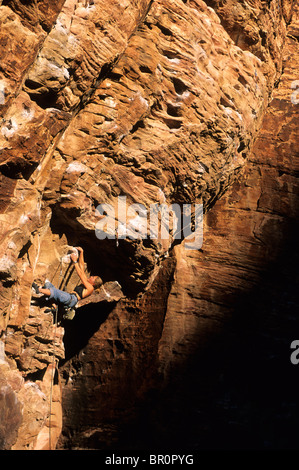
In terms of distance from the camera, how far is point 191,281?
23.0 ft

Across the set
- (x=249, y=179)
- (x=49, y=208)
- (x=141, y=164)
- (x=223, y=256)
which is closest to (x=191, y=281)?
(x=223, y=256)

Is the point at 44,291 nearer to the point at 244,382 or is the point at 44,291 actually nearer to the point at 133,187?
the point at 133,187

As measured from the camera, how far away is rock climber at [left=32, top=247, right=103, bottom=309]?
5136mm

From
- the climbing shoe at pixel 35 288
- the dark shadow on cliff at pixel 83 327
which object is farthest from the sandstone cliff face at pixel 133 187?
the climbing shoe at pixel 35 288

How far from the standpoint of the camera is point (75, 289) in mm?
5590

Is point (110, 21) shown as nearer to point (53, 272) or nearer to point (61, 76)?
point (61, 76)

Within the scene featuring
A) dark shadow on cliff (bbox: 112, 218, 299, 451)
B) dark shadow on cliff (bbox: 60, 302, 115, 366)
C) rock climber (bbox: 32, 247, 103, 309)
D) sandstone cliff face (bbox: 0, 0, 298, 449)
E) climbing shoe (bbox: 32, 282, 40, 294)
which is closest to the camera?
sandstone cliff face (bbox: 0, 0, 298, 449)

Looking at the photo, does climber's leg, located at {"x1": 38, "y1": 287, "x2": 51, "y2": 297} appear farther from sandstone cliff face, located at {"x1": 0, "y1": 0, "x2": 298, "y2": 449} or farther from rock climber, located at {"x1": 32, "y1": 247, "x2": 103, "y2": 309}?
sandstone cliff face, located at {"x1": 0, "y1": 0, "x2": 298, "y2": 449}

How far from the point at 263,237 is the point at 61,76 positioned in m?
3.86

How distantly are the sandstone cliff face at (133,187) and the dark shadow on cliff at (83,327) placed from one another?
0.01m

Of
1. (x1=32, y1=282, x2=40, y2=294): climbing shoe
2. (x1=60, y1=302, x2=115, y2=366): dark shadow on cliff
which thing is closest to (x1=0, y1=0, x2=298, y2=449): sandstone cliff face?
(x1=60, y1=302, x2=115, y2=366): dark shadow on cliff

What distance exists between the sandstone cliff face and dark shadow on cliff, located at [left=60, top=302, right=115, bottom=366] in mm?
15

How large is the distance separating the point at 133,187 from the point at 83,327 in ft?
7.81

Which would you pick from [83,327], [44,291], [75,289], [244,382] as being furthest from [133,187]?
[244,382]
